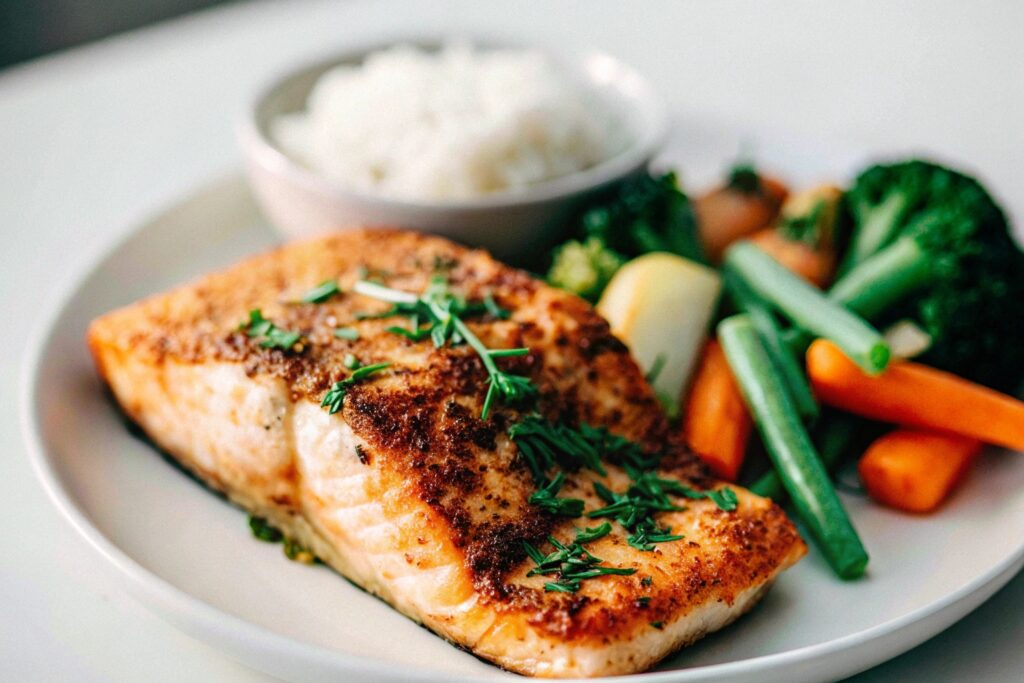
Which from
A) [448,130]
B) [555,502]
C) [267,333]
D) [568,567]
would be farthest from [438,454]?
[448,130]

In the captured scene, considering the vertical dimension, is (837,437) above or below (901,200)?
below

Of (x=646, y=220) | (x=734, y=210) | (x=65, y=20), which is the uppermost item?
(x=646, y=220)

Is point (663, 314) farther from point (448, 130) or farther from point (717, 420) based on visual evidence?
point (448, 130)

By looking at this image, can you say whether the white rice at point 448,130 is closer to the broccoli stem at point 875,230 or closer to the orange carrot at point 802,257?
the orange carrot at point 802,257

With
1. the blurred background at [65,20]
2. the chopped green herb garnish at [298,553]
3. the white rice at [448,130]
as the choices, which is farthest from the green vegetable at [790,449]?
the blurred background at [65,20]

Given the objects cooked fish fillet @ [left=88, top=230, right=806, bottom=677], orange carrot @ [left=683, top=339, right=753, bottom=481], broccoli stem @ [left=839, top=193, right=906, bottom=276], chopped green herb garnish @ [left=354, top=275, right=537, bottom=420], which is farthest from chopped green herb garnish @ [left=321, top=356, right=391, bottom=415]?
broccoli stem @ [left=839, top=193, right=906, bottom=276]

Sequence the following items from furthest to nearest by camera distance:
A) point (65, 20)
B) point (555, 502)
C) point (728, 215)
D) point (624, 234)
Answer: point (65, 20) → point (728, 215) → point (624, 234) → point (555, 502)
